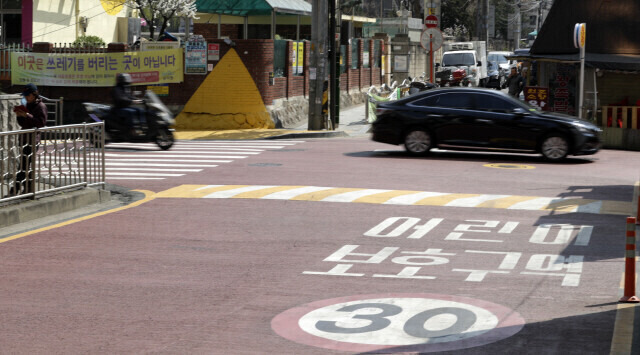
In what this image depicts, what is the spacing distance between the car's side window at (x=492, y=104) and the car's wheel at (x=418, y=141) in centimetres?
133

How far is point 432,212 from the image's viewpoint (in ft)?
46.0

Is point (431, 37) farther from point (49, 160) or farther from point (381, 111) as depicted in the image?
point (49, 160)

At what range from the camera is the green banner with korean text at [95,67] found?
30.3m

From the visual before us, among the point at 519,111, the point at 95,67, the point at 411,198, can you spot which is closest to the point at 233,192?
the point at 411,198

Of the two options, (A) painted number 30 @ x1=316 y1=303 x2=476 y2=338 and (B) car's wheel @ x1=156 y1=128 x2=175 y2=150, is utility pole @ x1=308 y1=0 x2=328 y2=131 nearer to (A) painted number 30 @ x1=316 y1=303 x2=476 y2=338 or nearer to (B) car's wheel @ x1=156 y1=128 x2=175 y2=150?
(B) car's wheel @ x1=156 y1=128 x2=175 y2=150

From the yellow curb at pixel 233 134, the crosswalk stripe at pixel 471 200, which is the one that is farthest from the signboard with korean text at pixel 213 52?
the crosswalk stripe at pixel 471 200

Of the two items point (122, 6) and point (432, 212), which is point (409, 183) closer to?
point (432, 212)

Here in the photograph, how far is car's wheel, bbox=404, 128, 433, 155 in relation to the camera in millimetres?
21625

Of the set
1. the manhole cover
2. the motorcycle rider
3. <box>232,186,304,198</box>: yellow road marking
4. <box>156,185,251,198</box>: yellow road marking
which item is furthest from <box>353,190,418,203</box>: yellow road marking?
the motorcycle rider

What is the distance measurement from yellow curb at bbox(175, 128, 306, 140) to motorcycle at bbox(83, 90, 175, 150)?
194 inches

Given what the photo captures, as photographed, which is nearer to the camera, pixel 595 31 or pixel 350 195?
pixel 350 195

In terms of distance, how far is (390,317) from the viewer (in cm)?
812

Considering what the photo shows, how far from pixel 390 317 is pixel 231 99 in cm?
2271

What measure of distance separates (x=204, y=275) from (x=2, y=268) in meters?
2.19
